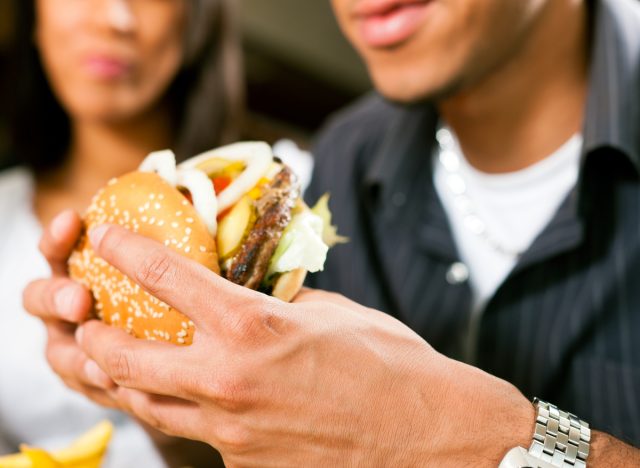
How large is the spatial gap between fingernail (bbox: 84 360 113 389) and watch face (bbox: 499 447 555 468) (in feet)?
2.27

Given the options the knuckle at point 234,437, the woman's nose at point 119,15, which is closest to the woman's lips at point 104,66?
the woman's nose at point 119,15

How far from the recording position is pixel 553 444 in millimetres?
927

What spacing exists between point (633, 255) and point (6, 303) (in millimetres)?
2071

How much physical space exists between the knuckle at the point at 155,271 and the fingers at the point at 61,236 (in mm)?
428

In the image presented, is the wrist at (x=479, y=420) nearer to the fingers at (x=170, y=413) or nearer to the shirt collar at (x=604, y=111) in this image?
the fingers at (x=170, y=413)

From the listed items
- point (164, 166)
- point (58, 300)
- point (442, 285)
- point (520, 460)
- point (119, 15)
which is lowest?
point (442, 285)

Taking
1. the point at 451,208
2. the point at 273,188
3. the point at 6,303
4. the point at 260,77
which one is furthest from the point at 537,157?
the point at 260,77

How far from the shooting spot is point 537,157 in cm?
177

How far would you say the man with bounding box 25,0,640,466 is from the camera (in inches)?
32.2

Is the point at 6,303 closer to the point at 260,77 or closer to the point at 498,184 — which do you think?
the point at 498,184

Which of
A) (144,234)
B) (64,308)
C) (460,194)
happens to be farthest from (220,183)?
(460,194)

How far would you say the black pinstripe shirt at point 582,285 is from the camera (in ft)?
5.06

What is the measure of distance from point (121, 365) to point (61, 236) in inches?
16.2

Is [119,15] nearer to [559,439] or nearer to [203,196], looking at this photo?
[203,196]
